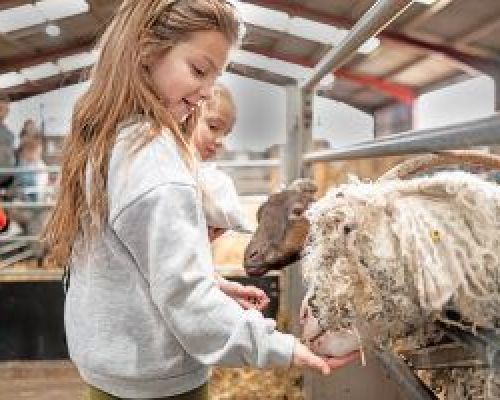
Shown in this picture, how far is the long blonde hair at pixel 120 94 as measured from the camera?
120 centimetres

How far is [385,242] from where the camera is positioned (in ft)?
2.96

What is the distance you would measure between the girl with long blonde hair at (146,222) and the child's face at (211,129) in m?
0.85

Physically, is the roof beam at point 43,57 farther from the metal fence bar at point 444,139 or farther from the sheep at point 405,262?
the sheep at point 405,262

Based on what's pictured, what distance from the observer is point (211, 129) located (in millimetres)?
2199

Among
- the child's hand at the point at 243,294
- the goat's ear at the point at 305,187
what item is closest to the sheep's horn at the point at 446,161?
the child's hand at the point at 243,294

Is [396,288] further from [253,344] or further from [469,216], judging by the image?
[253,344]

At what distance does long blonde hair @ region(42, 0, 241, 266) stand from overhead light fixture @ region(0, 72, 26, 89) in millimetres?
10549

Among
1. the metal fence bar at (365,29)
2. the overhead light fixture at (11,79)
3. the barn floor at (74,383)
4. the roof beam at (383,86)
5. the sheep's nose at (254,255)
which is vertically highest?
the overhead light fixture at (11,79)

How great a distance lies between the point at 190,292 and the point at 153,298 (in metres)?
0.08

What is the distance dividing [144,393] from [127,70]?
0.56m

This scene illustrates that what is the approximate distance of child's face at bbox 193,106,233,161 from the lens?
7.06 ft

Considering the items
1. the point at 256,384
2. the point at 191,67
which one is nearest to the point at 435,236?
Answer: the point at 191,67

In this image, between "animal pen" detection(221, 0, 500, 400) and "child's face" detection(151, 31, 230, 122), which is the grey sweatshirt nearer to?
"child's face" detection(151, 31, 230, 122)

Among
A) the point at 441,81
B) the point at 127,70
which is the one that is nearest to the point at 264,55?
the point at 441,81
